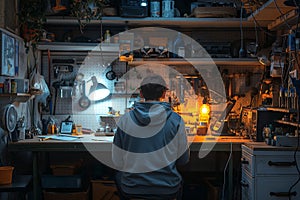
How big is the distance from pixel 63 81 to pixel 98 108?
43cm

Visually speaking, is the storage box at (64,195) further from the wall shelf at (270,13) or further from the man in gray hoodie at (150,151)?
the wall shelf at (270,13)

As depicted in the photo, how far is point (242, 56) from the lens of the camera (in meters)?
3.86

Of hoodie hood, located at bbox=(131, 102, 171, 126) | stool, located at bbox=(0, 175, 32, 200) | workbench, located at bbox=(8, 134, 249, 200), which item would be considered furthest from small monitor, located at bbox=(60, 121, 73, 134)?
hoodie hood, located at bbox=(131, 102, 171, 126)

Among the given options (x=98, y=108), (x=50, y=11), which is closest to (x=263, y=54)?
(x=98, y=108)

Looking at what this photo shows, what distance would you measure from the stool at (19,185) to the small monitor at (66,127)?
75 cm

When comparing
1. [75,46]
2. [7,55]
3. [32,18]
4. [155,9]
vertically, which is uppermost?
[155,9]

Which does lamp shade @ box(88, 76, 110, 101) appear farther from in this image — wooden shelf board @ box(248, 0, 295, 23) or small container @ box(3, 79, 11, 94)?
wooden shelf board @ box(248, 0, 295, 23)

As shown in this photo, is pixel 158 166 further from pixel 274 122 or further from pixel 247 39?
pixel 247 39

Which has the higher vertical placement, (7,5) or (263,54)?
(7,5)

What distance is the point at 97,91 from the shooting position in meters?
4.12

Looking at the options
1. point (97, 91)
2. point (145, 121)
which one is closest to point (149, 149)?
point (145, 121)

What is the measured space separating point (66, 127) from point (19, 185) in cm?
109

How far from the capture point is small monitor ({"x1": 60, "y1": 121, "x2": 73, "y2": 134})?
3943mm

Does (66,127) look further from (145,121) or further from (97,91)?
(145,121)
